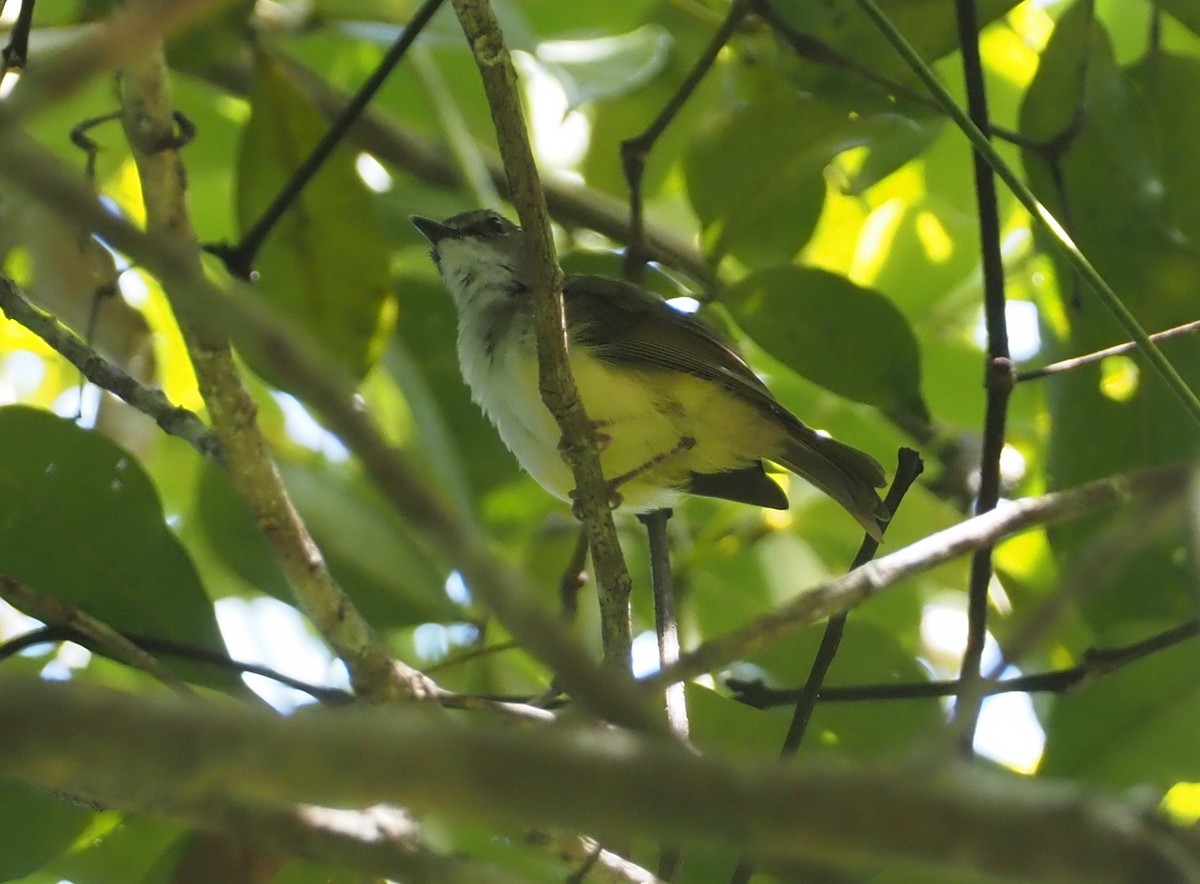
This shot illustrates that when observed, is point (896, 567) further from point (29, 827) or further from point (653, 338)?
point (653, 338)

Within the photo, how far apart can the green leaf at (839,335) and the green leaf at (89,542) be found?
1.29 metres

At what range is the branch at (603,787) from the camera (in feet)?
2.48

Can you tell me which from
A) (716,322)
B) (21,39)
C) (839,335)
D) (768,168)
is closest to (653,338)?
(716,322)

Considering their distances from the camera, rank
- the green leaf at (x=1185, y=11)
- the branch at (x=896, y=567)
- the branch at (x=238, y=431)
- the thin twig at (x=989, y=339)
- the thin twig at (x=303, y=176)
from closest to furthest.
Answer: the branch at (x=896, y=567)
the branch at (x=238, y=431)
the thin twig at (x=989, y=339)
the thin twig at (x=303, y=176)
the green leaf at (x=1185, y=11)

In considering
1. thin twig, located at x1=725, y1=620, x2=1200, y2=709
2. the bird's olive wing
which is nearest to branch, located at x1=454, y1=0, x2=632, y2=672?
thin twig, located at x1=725, y1=620, x2=1200, y2=709

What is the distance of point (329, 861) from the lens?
1236mm

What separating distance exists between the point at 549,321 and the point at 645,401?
1.32 m

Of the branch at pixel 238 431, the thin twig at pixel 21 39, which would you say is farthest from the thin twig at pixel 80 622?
the thin twig at pixel 21 39

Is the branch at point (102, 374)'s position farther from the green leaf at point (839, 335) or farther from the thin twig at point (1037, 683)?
the green leaf at point (839, 335)

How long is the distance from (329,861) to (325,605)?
810 mm

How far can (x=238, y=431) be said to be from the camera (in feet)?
6.63

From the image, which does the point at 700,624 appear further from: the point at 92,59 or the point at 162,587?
the point at 92,59

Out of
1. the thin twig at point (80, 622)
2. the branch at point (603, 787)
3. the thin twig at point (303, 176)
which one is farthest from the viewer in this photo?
the thin twig at point (303, 176)

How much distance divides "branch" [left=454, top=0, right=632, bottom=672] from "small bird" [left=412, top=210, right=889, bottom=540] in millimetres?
870
